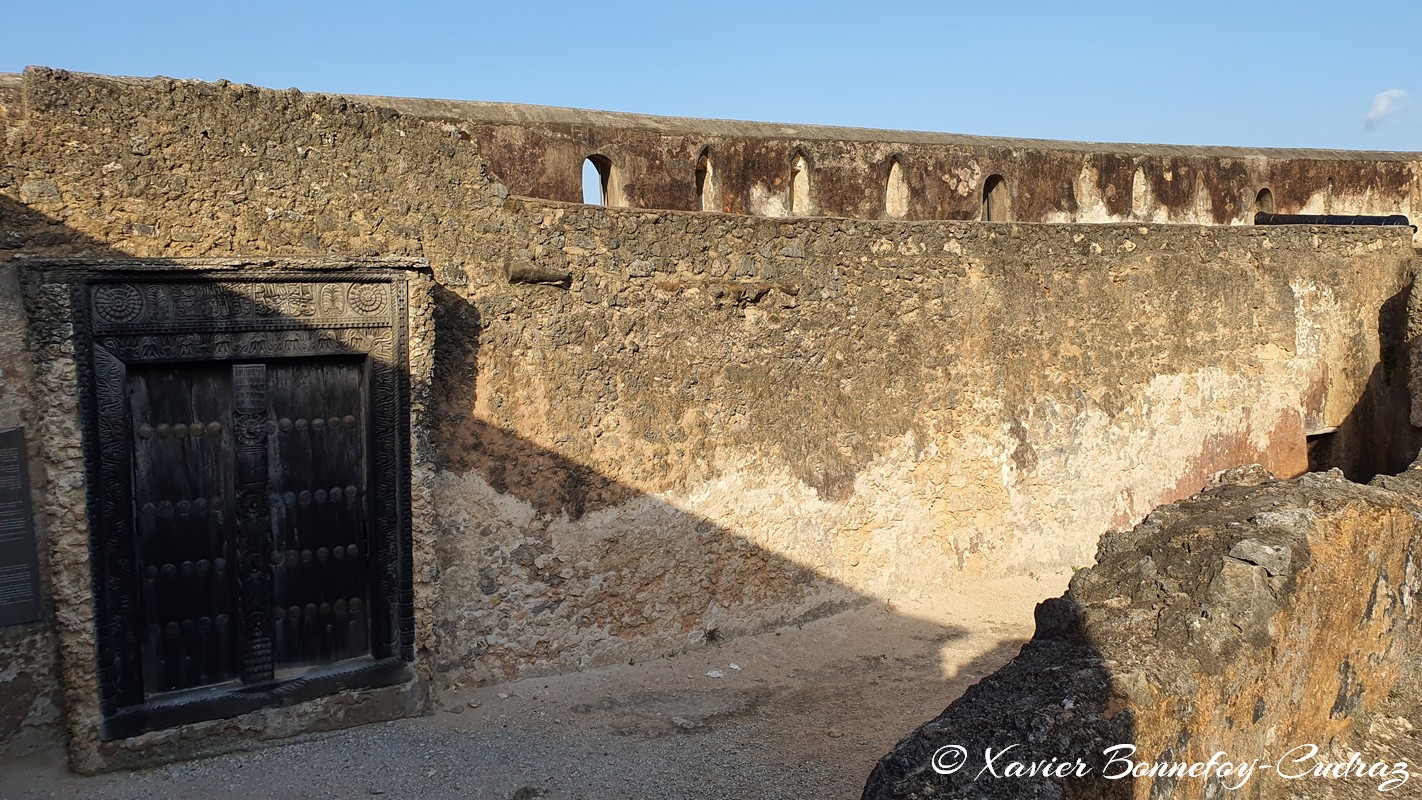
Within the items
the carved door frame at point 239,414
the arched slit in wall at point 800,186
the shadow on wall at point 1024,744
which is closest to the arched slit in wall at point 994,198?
the arched slit in wall at point 800,186

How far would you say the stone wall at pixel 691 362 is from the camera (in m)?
4.26

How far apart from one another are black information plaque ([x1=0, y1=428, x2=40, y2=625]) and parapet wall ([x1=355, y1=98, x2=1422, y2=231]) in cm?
270

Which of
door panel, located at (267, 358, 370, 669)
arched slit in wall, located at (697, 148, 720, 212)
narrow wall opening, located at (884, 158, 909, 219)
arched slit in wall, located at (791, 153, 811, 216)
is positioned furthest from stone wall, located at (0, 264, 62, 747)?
narrow wall opening, located at (884, 158, 909, 219)

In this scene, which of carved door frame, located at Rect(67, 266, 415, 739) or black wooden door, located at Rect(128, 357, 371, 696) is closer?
carved door frame, located at Rect(67, 266, 415, 739)

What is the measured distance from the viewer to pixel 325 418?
175 inches

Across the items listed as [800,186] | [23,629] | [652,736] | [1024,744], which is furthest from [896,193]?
[23,629]

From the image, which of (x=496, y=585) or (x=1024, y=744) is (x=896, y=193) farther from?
(x=1024, y=744)

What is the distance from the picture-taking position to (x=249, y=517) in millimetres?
4320

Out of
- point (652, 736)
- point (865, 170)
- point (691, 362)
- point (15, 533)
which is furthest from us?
point (865, 170)

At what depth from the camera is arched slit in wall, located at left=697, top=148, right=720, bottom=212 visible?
284 inches

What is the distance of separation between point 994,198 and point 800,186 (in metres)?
1.78

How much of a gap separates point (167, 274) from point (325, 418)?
810mm

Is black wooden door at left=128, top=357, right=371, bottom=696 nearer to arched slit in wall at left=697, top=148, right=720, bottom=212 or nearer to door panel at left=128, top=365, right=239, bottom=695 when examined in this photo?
door panel at left=128, top=365, right=239, bottom=695

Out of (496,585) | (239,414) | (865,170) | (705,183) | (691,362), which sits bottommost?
(496,585)
